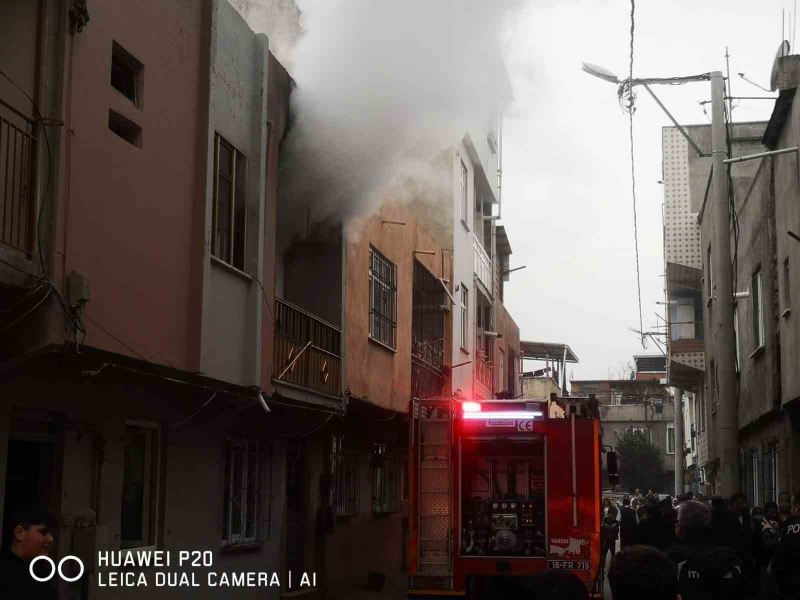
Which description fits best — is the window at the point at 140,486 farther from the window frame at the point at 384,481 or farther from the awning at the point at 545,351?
the awning at the point at 545,351

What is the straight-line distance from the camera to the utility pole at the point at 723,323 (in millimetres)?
13383

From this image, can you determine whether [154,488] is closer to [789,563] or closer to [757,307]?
[789,563]

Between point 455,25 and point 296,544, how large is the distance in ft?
25.5

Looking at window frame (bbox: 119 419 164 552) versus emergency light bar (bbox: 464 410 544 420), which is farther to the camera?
emergency light bar (bbox: 464 410 544 420)

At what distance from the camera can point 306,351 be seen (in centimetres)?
1504

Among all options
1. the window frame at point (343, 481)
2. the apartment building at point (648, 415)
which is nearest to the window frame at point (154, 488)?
the window frame at point (343, 481)

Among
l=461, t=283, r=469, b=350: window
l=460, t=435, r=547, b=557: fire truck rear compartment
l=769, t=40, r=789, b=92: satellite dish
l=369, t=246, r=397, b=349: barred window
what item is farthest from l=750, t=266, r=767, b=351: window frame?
l=461, t=283, r=469, b=350: window

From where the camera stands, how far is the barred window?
18.5m

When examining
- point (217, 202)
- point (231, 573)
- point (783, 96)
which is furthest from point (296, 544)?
point (783, 96)

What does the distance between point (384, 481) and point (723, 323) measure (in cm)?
1004

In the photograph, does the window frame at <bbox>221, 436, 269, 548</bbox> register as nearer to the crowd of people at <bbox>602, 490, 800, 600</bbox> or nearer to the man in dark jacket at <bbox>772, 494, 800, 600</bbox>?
the crowd of people at <bbox>602, 490, 800, 600</bbox>

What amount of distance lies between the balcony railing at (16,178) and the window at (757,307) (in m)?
14.9

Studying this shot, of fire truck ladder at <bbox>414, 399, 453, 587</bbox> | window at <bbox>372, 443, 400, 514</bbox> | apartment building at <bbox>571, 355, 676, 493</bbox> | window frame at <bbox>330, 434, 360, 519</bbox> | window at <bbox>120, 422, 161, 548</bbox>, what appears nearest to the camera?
window at <bbox>120, 422, 161, 548</bbox>

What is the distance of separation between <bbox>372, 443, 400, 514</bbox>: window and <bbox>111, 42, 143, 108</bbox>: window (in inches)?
441
